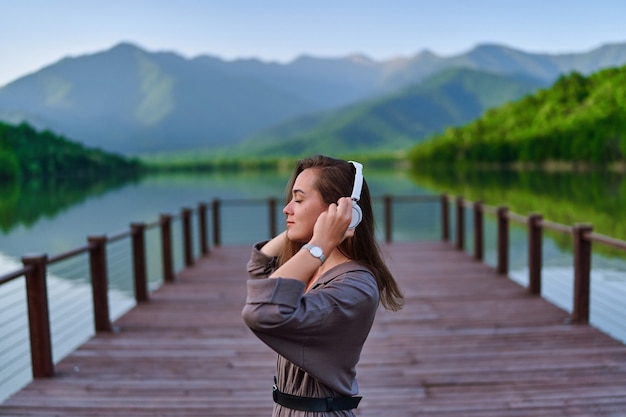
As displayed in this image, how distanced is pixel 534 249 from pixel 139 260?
4.12 meters

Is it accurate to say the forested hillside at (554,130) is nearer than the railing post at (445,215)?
No

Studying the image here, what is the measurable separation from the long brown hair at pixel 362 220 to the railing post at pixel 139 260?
5108 millimetres

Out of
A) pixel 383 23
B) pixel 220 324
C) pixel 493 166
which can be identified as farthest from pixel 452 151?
pixel 220 324

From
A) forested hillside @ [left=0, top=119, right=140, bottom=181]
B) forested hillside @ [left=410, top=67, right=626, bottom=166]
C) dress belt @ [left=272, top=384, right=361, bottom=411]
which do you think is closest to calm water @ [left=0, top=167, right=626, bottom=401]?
dress belt @ [left=272, top=384, right=361, bottom=411]

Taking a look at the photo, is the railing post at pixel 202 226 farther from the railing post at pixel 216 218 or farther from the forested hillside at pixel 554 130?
the forested hillside at pixel 554 130

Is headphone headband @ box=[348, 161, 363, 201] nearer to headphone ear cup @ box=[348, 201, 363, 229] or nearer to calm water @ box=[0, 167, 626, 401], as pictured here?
headphone ear cup @ box=[348, 201, 363, 229]

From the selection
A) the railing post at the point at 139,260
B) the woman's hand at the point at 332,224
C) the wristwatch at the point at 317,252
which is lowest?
the railing post at the point at 139,260

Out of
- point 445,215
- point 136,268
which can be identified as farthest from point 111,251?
point 136,268

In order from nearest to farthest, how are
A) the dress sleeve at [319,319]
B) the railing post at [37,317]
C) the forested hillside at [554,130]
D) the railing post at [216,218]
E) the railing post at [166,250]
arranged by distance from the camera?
the dress sleeve at [319,319] → the railing post at [37,317] → the railing post at [166,250] → the railing post at [216,218] → the forested hillside at [554,130]

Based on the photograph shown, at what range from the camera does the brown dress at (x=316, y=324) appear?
123 cm

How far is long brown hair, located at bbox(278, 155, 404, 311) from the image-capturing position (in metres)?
1.37

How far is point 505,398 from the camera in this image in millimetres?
3607

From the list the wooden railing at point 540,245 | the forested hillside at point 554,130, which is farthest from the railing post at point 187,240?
the forested hillside at point 554,130

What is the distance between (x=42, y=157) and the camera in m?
69.8
